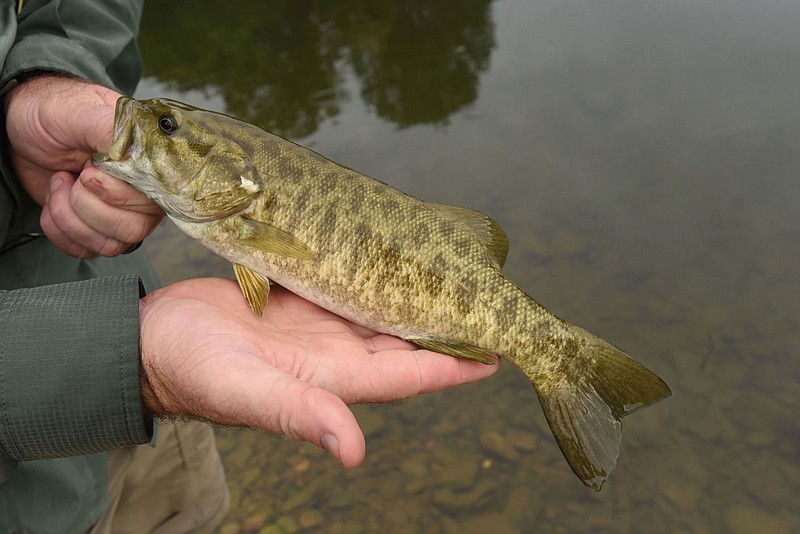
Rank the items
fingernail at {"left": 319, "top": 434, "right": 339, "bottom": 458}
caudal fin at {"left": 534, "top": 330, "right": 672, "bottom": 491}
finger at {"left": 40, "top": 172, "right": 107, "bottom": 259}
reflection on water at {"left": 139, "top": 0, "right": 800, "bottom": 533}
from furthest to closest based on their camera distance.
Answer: reflection on water at {"left": 139, "top": 0, "right": 800, "bottom": 533} < finger at {"left": 40, "top": 172, "right": 107, "bottom": 259} < caudal fin at {"left": 534, "top": 330, "right": 672, "bottom": 491} < fingernail at {"left": 319, "top": 434, "right": 339, "bottom": 458}

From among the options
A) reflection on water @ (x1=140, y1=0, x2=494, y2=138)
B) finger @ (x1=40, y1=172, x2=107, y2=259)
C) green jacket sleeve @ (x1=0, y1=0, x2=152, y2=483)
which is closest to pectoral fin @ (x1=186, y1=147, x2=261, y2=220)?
finger @ (x1=40, y1=172, x2=107, y2=259)

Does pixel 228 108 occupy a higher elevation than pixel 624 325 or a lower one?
lower

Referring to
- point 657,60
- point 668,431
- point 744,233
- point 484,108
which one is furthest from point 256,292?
point 657,60

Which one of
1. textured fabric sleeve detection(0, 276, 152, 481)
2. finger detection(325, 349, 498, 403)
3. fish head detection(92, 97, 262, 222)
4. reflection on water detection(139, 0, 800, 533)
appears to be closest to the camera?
textured fabric sleeve detection(0, 276, 152, 481)

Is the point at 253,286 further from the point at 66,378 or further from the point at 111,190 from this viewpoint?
the point at 66,378

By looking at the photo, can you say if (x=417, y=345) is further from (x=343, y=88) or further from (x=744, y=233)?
(x=343, y=88)

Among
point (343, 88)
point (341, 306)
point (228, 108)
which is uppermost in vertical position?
point (341, 306)

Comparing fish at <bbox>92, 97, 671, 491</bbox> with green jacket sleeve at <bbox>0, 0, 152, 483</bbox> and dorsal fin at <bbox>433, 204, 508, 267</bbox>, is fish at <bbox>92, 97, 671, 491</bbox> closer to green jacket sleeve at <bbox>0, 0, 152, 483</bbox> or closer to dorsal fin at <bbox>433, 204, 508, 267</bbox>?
dorsal fin at <bbox>433, 204, 508, 267</bbox>
